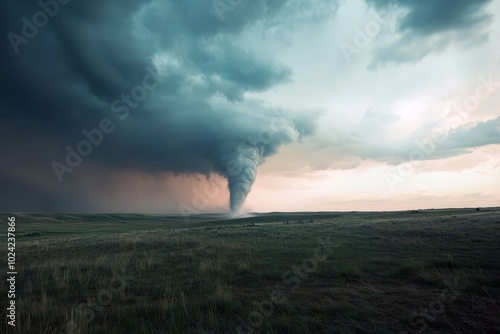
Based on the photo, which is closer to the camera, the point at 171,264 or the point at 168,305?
the point at 168,305

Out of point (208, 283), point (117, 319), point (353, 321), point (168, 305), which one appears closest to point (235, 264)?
point (208, 283)

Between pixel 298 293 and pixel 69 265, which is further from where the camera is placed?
pixel 69 265

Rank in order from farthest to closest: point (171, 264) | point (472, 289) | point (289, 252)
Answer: point (289, 252)
point (171, 264)
point (472, 289)

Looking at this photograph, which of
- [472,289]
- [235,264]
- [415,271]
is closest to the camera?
[472,289]

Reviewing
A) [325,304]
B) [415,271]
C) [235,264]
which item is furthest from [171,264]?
[415,271]

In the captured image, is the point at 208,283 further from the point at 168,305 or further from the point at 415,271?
the point at 415,271

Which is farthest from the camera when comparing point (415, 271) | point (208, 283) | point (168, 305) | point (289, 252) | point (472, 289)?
point (289, 252)

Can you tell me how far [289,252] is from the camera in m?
14.8

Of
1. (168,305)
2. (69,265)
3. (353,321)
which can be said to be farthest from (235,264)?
(69,265)

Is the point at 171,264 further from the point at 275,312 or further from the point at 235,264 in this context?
the point at 275,312

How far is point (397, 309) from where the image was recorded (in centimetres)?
620

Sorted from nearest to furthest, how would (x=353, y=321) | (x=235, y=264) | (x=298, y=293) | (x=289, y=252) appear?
1. (x=353, y=321)
2. (x=298, y=293)
3. (x=235, y=264)
4. (x=289, y=252)

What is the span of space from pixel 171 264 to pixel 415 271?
1049cm

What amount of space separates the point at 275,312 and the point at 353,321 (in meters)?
1.84
